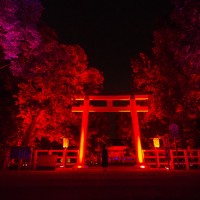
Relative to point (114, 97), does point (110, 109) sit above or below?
below

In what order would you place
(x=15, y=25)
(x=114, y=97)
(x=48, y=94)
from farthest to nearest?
(x=114, y=97) < (x=48, y=94) < (x=15, y=25)

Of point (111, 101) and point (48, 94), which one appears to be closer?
point (48, 94)

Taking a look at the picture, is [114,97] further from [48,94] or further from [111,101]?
[48,94]

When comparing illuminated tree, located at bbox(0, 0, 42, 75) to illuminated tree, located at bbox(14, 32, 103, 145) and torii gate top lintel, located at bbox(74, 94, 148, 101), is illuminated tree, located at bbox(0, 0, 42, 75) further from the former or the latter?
torii gate top lintel, located at bbox(74, 94, 148, 101)

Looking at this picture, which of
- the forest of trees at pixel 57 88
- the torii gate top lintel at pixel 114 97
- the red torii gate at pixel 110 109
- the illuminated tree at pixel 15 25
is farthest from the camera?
the torii gate top lintel at pixel 114 97

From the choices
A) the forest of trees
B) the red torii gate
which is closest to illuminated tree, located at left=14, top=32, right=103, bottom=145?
the forest of trees

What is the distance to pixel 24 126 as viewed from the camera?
57.9 ft

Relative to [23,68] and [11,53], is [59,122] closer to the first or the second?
[23,68]

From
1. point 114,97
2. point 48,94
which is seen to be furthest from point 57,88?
point 114,97

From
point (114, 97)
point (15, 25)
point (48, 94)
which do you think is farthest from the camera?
point (114, 97)

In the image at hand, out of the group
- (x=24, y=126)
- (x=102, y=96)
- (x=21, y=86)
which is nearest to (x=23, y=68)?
(x=21, y=86)

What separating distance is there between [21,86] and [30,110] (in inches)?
61.1

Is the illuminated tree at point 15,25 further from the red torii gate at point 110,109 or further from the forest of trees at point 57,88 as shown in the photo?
the red torii gate at point 110,109

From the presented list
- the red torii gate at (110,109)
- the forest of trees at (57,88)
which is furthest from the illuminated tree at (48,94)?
the red torii gate at (110,109)
